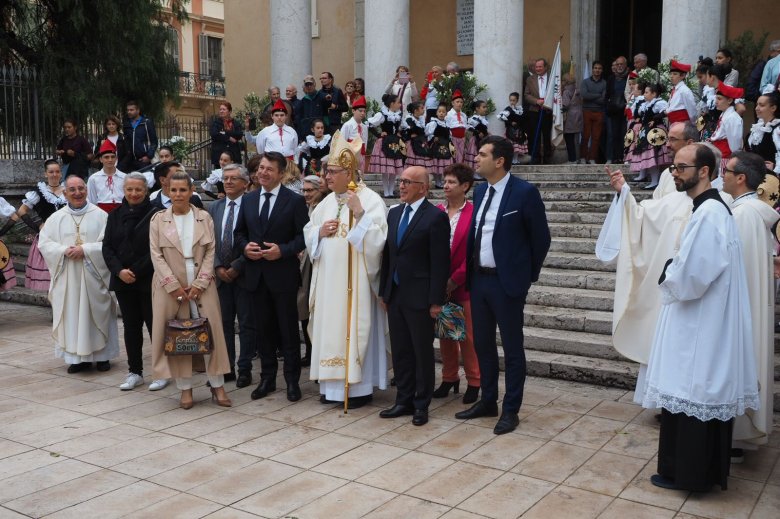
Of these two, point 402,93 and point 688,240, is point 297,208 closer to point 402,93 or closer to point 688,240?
point 688,240

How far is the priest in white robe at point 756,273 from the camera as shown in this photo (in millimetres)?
5113

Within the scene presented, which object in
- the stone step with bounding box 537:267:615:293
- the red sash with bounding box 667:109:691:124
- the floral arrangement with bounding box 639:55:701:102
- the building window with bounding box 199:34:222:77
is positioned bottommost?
the stone step with bounding box 537:267:615:293

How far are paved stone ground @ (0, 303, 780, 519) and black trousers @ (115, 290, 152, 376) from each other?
0.33 meters

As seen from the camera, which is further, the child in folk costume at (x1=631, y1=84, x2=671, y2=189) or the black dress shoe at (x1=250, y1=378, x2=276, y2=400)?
the child in folk costume at (x1=631, y1=84, x2=671, y2=189)

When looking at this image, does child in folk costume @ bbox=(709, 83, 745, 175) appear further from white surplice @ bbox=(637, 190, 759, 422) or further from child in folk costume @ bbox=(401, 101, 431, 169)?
white surplice @ bbox=(637, 190, 759, 422)

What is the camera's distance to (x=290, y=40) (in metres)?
16.2

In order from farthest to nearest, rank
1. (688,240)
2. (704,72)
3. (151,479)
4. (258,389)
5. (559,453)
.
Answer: (704,72), (258,389), (559,453), (151,479), (688,240)

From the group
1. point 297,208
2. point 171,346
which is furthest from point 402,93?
point 171,346

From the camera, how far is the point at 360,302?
644cm

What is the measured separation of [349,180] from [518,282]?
160cm

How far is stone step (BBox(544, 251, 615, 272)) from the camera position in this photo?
8867 millimetres

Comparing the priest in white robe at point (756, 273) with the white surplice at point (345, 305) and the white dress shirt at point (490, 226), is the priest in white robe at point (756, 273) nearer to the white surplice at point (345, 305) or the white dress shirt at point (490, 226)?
the white dress shirt at point (490, 226)

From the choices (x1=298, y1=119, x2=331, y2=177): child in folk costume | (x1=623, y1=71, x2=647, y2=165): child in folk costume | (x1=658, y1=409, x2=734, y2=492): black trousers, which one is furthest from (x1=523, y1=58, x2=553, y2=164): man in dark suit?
(x1=658, y1=409, x2=734, y2=492): black trousers

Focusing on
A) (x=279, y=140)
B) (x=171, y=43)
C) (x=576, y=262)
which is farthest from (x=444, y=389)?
(x=171, y=43)
